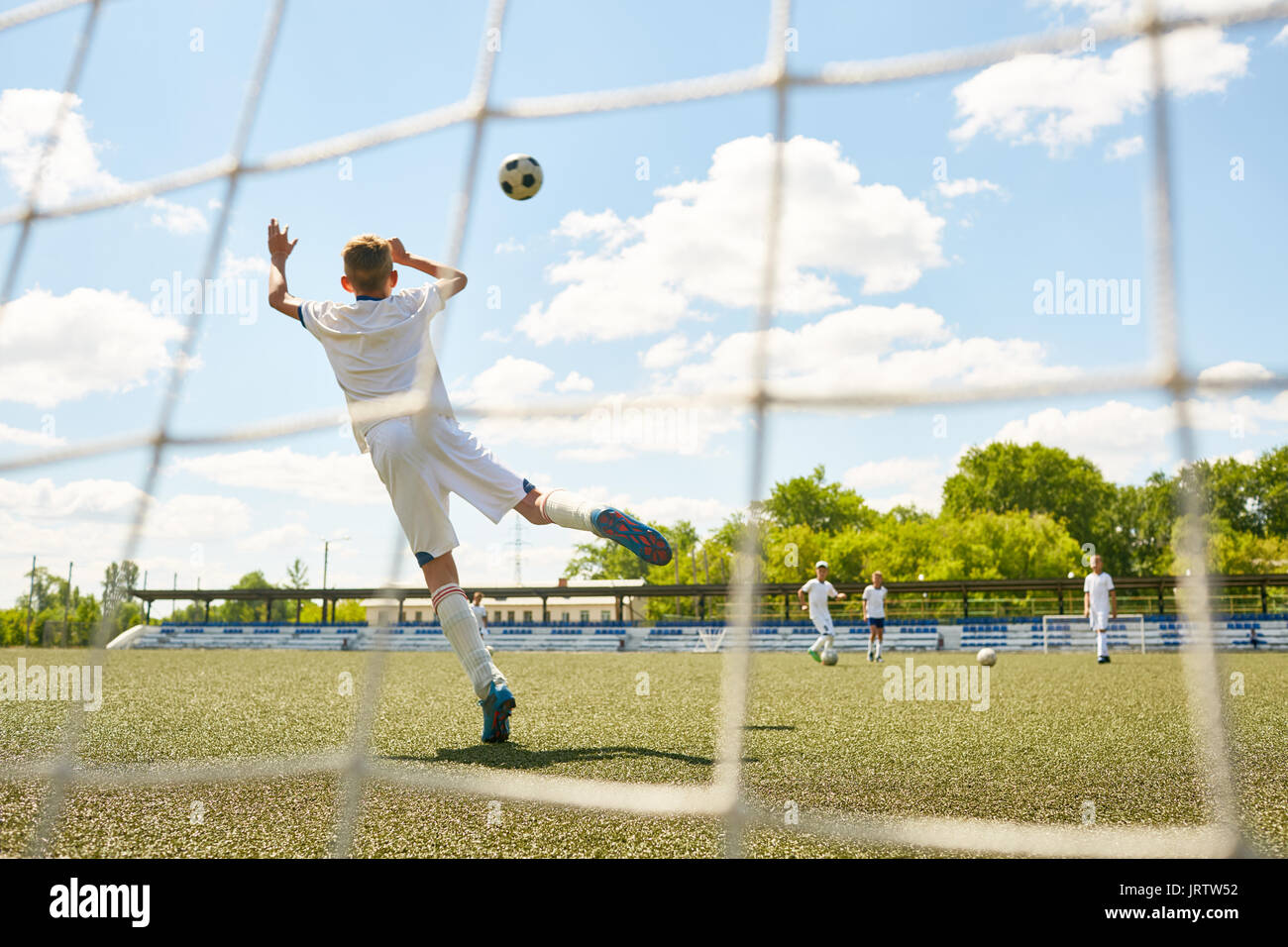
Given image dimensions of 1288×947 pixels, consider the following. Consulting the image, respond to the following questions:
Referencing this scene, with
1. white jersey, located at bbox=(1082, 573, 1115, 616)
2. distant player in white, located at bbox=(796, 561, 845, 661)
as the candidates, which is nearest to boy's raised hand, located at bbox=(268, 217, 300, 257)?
distant player in white, located at bbox=(796, 561, 845, 661)

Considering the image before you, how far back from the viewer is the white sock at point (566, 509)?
10.4 feet

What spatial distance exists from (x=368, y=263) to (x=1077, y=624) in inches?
811

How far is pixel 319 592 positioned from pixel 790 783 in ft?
76.2

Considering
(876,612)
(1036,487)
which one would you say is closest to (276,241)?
(876,612)

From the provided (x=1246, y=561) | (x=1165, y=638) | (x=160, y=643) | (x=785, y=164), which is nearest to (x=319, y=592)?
(x=160, y=643)

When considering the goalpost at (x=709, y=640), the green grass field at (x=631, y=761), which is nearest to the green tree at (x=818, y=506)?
the goalpost at (x=709, y=640)

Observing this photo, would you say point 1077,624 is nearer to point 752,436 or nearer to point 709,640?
point 709,640

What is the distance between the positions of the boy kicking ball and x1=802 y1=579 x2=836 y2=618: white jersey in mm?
9797

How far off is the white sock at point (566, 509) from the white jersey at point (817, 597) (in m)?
9.75

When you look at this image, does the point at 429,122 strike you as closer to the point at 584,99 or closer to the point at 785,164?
the point at 584,99

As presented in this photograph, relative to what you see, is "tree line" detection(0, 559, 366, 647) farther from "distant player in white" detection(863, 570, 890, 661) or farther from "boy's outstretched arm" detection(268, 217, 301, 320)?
"distant player in white" detection(863, 570, 890, 661)

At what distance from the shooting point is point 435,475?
3.27 m

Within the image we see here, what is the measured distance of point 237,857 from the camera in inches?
77.3

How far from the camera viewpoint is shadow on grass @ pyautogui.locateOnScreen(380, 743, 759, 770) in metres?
3.20
